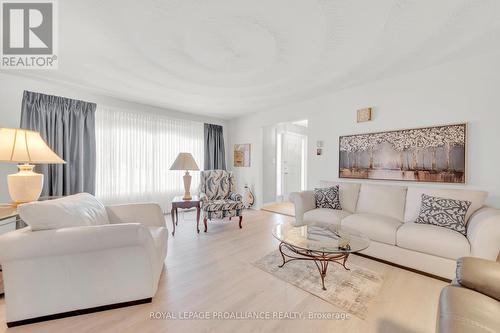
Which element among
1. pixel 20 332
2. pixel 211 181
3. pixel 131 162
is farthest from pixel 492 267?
pixel 131 162

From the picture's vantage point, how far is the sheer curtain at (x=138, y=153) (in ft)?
12.3

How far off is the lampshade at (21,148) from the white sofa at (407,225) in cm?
299

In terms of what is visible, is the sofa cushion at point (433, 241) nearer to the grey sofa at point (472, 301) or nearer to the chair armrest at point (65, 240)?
the grey sofa at point (472, 301)

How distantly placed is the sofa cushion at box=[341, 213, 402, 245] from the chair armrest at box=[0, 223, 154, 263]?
2.33 m

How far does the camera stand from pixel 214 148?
17.4 feet

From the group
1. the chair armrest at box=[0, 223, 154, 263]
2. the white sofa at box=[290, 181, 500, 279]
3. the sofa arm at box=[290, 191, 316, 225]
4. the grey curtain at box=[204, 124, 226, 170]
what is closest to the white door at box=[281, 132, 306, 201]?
the grey curtain at box=[204, 124, 226, 170]

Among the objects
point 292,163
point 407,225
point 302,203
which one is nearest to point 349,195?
point 302,203

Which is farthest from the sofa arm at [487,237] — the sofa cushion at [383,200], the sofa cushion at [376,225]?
the sofa cushion at [383,200]

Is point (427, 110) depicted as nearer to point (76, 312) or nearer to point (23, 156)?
point (76, 312)

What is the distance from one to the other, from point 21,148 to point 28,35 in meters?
1.20

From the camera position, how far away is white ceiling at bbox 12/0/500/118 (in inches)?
65.7

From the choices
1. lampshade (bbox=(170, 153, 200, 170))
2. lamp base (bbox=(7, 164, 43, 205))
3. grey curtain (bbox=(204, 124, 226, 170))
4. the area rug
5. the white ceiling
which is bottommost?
the area rug

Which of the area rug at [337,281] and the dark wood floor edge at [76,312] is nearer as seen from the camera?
the dark wood floor edge at [76,312]

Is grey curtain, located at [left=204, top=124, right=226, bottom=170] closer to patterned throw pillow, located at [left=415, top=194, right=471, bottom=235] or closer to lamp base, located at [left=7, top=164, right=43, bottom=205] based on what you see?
lamp base, located at [left=7, top=164, right=43, bottom=205]
